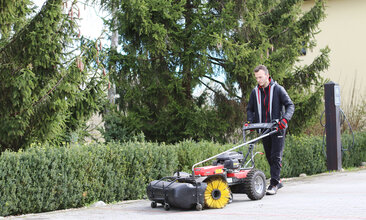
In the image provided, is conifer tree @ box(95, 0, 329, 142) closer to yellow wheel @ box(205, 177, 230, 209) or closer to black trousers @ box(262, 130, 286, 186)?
black trousers @ box(262, 130, 286, 186)

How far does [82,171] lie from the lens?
8055mm

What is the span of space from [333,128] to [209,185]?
23.1 ft

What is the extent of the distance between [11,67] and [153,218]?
12.9 feet

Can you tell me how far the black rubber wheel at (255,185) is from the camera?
7.74 metres

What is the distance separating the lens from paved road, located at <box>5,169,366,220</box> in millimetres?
6488

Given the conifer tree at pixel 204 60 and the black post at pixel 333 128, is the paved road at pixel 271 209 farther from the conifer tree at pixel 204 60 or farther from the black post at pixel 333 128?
the conifer tree at pixel 204 60

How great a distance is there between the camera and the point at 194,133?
14398mm

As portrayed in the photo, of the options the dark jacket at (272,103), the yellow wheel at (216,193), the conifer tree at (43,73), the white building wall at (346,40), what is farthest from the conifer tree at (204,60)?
the white building wall at (346,40)

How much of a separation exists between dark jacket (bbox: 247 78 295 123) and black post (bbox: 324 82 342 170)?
16.3ft

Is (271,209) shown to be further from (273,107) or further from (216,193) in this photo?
(273,107)

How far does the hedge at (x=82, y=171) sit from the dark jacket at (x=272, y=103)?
174 cm

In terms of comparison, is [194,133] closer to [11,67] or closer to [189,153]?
[189,153]

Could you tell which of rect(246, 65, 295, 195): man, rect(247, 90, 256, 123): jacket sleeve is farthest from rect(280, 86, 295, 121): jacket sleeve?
rect(247, 90, 256, 123): jacket sleeve

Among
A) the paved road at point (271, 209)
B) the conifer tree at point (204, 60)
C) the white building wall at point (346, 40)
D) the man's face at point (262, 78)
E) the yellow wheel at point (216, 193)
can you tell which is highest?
the white building wall at point (346, 40)
